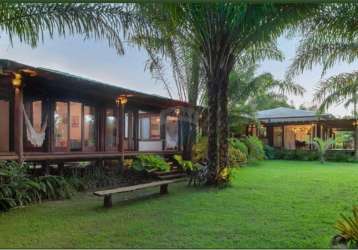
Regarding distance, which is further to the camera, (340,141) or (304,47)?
(340,141)

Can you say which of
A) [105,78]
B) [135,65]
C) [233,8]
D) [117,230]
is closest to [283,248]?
[117,230]

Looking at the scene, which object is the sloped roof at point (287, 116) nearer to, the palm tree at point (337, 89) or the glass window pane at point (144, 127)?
the glass window pane at point (144, 127)

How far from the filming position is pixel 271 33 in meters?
8.77

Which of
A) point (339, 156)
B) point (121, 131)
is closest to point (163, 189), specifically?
point (121, 131)

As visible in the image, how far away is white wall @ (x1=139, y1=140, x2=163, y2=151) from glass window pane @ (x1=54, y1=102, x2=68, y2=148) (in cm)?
408

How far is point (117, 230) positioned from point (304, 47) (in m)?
8.14

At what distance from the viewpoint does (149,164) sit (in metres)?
11.9

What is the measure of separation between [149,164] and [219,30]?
5.31 meters

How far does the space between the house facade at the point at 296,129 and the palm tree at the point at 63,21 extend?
16926 mm

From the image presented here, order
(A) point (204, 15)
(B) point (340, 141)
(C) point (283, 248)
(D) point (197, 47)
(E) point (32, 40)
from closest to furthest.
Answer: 1. (C) point (283, 248)
2. (E) point (32, 40)
3. (A) point (204, 15)
4. (D) point (197, 47)
5. (B) point (340, 141)

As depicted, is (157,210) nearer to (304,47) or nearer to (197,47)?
(197,47)

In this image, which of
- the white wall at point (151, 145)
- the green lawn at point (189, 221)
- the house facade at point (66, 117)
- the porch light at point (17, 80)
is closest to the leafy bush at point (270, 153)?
the house facade at point (66, 117)

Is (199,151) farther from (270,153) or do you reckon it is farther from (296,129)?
(296,129)

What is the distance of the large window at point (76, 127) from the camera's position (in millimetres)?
12562
